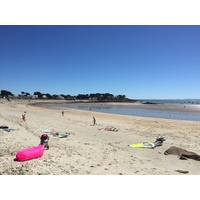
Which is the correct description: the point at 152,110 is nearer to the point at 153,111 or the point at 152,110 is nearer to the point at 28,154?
the point at 153,111

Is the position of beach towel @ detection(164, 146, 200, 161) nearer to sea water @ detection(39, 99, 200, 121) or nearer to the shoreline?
the shoreline

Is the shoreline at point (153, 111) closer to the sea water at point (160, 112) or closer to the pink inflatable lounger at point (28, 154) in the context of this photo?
the sea water at point (160, 112)

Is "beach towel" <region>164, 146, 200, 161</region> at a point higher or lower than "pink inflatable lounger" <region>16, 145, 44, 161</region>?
lower

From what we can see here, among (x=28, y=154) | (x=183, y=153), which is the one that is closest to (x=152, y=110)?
(x=183, y=153)

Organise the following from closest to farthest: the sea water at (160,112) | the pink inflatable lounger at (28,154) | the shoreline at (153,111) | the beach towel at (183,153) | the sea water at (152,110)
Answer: the pink inflatable lounger at (28,154) → the beach towel at (183,153) → the sea water at (160,112) → the shoreline at (153,111) → the sea water at (152,110)

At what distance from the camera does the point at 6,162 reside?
25.3 feet

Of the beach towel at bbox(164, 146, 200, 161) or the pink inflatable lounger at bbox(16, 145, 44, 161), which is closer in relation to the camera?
the pink inflatable lounger at bbox(16, 145, 44, 161)

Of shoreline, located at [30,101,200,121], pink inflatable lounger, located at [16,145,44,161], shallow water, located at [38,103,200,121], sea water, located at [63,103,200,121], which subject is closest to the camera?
pink inflatable lounger, located at [16,145,44,161]

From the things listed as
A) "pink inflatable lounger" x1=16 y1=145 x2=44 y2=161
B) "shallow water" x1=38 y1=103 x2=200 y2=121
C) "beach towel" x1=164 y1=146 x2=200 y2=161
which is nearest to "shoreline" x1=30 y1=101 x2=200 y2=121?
"shallow water" x1=38 y1=103 x2=200 y2=121

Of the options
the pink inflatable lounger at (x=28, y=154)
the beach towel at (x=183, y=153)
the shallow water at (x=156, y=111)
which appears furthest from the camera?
the shallow water at (x=156, y=111)

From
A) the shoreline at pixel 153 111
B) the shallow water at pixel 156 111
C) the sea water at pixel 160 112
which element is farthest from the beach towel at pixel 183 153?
the sea water at pixel 160 112
